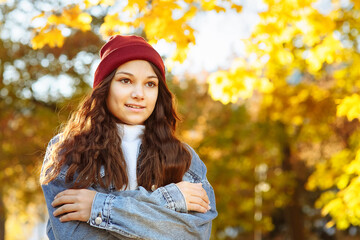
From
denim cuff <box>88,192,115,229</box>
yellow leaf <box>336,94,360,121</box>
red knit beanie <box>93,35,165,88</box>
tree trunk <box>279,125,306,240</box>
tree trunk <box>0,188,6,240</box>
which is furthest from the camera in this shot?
tree trunk <box>279,125,306,240</box>

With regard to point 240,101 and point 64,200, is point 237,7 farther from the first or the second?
point 240,101

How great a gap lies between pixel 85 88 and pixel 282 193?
23.8 ft

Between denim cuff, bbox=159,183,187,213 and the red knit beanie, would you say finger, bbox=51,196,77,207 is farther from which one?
the red knit beanie

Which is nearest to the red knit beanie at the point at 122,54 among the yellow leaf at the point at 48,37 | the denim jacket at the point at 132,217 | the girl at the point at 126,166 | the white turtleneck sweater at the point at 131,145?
the girl at the point at 126,166

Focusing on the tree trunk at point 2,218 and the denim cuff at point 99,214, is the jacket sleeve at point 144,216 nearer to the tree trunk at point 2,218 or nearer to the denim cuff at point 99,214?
the denim cuff at point 99,214

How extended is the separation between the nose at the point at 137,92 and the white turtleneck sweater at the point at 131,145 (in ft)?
0.47

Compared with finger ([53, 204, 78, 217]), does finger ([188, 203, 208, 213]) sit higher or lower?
higher

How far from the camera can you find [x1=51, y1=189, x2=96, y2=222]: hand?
1778 mm

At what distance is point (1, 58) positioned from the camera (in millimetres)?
9344

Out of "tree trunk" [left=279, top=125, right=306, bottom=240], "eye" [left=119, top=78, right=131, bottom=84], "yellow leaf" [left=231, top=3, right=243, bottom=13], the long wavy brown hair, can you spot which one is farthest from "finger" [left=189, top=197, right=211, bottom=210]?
"tree trunk" [left=279, top=125, right=306, bottom=240]

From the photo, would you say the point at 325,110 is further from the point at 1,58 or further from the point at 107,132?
the point at 107,132

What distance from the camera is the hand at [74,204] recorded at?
1778 mm

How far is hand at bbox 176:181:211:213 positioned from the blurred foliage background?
0.47 metres

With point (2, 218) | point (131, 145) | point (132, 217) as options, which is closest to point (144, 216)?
point (132, 217)
